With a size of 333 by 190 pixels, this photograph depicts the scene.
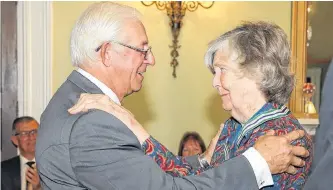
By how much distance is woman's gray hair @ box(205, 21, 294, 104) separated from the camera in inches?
83.5

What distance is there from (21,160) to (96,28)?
8.85ft

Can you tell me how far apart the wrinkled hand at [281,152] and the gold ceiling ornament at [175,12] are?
2.99 metres

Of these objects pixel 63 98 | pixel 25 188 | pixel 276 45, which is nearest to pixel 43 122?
pixel 63 98

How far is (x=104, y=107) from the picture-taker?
1887 millimetres

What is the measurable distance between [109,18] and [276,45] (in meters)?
0.60

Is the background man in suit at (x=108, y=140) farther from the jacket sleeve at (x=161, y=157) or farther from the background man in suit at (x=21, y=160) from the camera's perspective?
the background man in suit at (x=21, y=160)

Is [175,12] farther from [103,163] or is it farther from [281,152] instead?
[103,163]

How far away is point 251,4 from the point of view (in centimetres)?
511

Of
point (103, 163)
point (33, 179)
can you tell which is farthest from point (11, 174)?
point (103, 163)

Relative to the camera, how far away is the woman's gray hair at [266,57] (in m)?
2.12

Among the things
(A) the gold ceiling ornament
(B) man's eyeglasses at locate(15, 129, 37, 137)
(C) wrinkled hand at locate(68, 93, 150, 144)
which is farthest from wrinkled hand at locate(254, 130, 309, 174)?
(A) the gold ceiling ornament

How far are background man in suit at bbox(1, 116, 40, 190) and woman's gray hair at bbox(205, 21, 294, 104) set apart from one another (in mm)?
2597

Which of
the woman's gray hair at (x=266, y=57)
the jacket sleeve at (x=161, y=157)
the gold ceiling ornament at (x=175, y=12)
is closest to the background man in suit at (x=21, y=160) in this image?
the gold ceiling ornament at (x=175, y=12)

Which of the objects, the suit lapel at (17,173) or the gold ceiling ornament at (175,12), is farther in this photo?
the gold ceiling ornament at (175,12)
